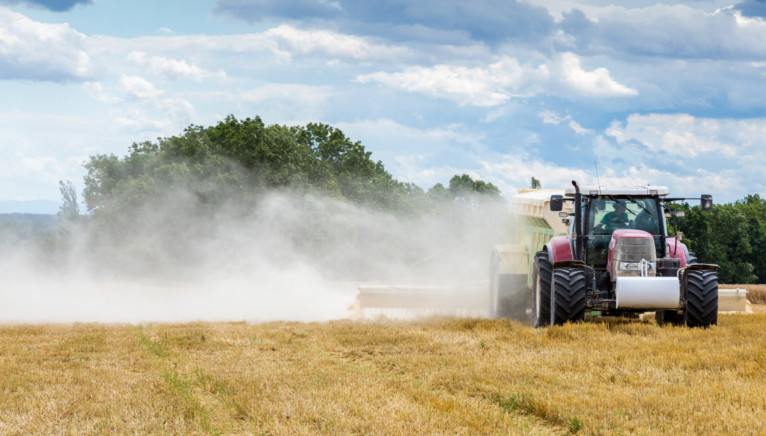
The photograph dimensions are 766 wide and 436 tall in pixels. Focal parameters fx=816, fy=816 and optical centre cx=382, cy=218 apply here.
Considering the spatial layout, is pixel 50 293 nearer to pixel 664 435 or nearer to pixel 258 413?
pixel 258 413

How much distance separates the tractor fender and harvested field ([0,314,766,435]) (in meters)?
1.42

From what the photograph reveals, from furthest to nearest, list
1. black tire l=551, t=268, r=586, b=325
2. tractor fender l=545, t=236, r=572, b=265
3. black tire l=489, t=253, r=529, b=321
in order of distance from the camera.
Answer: black tire l=489, t=253, r=529, b=321 < tractor fender l=545, t=236, r=572, b=265 < black tire l=551, t=268, r=586, b=325

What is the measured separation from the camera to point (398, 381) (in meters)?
9.41

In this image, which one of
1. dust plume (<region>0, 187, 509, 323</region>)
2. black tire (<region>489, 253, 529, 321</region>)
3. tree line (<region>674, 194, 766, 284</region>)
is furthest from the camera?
tree line (<region>674, 194, 766, 284</region>)

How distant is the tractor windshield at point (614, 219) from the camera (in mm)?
14367

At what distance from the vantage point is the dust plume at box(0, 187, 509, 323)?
3569 cm

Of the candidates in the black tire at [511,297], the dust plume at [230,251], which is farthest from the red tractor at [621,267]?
the dust plume at [230,251]

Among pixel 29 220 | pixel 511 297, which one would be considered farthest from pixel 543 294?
pixel 29 220

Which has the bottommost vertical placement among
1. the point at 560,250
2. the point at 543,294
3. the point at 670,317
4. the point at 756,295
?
the point at 756,295

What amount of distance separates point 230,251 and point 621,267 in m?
28.6

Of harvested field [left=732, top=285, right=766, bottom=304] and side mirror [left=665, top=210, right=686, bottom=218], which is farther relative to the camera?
harvested field [left=732, top=285, right=766, bottom=304]

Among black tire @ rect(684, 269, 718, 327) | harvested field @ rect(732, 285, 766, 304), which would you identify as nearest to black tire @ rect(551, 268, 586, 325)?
black tire @ rect(684, 269, 718, 327)

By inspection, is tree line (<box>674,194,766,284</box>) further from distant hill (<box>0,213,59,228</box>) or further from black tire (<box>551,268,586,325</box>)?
black tire (<box>551,268,586,325</box>)

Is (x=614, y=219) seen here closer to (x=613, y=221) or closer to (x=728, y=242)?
(x=613, y=221)
